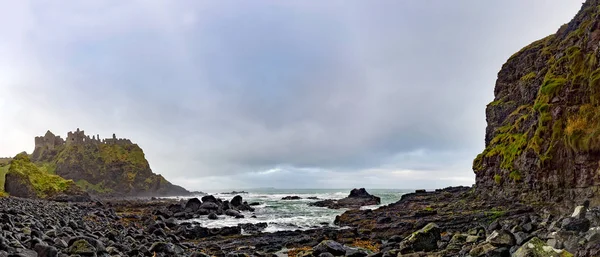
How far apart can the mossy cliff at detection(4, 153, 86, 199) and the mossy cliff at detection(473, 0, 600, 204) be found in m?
78.4

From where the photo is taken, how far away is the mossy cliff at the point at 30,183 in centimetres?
6462

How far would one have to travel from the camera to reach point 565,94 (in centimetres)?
3186

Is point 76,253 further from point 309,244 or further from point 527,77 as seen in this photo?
point 527,77

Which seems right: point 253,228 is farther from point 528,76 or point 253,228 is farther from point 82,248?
point 528,76

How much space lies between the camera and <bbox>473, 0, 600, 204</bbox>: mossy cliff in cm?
2731

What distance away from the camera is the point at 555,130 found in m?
32.2

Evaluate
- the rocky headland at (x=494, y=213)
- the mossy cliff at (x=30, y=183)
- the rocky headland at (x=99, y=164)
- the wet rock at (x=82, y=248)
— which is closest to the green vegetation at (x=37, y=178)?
the mossy cliff at (x=30, y=183)

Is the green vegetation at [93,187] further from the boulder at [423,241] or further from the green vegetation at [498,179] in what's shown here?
the boulder at [423,241]

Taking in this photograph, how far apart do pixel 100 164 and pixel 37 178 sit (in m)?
99.2

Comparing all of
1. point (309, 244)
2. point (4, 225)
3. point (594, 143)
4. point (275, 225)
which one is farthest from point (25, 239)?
point (594, 143)

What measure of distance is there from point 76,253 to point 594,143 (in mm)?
32483


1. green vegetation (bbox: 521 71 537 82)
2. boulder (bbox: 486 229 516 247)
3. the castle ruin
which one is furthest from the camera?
the castle ruin

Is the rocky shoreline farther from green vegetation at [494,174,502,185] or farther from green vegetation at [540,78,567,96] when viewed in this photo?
green vegetation at [540,78,567,96]

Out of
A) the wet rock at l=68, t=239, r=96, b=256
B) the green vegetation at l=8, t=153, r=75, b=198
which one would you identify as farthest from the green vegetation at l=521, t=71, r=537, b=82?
the green vegetation at l=8, t=153, r=75, b=198
